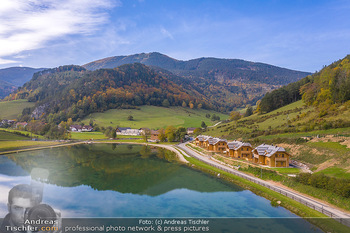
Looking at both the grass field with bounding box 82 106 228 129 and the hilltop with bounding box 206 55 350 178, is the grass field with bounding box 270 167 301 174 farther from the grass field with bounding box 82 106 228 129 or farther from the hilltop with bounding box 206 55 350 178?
the grass field with bounding box 82 106 228 129

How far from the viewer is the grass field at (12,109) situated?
16312 cm

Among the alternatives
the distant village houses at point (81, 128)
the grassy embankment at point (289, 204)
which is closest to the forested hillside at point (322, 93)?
the grassy embankment at point (289, 204)

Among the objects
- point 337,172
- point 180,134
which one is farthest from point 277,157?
point 180,134

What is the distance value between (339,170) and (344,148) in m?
8.07

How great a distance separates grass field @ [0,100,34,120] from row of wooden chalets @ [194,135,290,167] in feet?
500

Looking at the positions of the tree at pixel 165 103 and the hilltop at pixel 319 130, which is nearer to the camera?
the hilltop at pixel 319 130

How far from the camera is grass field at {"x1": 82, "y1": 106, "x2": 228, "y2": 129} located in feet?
436

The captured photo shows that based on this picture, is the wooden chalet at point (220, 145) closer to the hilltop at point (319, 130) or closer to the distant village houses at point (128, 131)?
the hilltop at point (319, 130)

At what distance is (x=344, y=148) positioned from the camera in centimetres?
3856

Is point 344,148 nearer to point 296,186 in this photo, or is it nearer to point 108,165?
point 296,186

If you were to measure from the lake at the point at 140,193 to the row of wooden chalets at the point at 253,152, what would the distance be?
1135 centimetres

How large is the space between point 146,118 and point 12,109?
108 meters

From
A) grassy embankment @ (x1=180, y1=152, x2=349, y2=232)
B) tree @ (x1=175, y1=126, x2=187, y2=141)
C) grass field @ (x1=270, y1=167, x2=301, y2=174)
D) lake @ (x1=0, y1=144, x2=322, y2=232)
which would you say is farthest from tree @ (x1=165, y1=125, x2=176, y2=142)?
grass field @ (x1=270, y1=167, x2=301, y2=174)

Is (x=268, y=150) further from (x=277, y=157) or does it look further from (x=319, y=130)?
(x=319, y=130)
